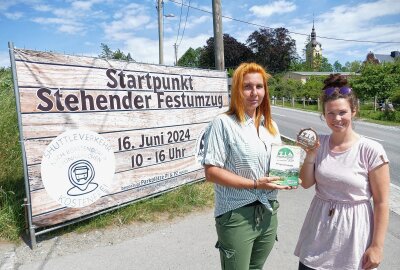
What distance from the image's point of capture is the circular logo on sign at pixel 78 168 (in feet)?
11.6

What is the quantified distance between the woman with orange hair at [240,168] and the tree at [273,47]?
185 ft

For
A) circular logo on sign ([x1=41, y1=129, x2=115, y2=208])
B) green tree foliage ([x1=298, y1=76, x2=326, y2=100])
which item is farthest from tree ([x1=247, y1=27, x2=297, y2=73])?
circular logo on sign ([x1=41, y1=129, x2=115, y2=208])

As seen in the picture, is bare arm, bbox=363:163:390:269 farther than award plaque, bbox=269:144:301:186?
No

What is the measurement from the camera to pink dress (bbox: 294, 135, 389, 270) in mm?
1802

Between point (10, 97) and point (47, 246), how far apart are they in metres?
5.16

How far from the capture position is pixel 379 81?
25219 millimetres

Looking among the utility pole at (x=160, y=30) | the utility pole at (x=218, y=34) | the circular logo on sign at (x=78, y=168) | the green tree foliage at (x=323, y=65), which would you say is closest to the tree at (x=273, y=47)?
the utility pole at (x=160, y=30)

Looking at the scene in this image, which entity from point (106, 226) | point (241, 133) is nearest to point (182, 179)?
point (106, 226)

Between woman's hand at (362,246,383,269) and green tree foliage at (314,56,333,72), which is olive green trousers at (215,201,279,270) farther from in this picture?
green tree foliage at (314,56,333,72)

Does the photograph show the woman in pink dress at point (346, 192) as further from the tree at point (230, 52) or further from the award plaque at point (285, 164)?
the tree at point (230, 52)

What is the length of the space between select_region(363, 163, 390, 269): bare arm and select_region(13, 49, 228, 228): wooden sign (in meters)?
3.07

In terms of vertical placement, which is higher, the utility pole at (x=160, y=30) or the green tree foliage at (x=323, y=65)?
the green tree foliage at (x=323, y=65)

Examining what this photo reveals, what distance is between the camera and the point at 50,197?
3.55 metres

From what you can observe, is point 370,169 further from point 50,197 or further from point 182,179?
point 182,179
